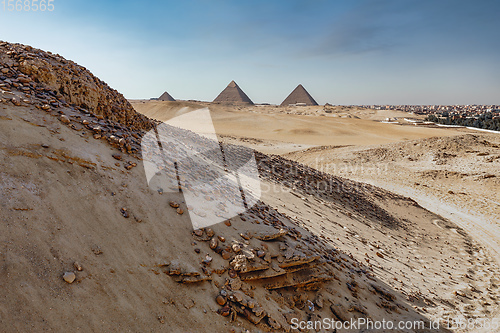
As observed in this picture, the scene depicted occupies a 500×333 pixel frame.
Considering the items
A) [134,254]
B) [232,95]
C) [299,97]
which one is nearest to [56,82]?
[134,254]

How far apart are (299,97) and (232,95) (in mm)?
18566

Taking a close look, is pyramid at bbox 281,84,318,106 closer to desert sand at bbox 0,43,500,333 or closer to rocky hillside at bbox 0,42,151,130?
desert sand at bbox 0,43,500,333

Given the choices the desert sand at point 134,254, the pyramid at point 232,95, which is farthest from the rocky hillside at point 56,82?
the pyramid at point 232,95

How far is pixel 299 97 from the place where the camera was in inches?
2958

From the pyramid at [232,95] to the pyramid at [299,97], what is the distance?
1188cm

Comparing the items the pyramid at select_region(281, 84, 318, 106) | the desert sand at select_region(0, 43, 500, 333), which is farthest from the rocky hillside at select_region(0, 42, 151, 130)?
the pyramid at select_region(281, 84, 318, 106)

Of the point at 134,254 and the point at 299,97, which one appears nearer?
the point at 134,254

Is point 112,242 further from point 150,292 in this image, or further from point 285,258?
point 285,258

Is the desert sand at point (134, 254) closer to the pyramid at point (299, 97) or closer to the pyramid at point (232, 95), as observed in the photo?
the pyramid at point (299, 97)

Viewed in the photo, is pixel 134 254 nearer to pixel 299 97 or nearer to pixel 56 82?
pixel 56 82

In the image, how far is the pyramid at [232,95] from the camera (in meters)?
76.6

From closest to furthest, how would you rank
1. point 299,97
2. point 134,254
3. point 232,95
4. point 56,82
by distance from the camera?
point 134,254 → point 56,82 → point 299,97 → point 232,95

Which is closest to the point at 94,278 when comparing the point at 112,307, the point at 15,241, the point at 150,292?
the point at 112,307

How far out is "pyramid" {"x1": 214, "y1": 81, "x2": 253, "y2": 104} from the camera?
251 ft
